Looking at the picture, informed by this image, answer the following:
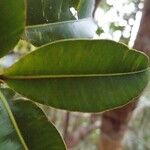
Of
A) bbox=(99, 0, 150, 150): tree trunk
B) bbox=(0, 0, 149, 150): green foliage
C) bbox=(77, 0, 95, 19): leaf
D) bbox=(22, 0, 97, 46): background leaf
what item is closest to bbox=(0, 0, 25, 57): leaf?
bbox=(0, 0, 149, 150): green foliage

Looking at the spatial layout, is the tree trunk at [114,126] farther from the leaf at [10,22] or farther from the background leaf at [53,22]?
the leaf at [10,22]

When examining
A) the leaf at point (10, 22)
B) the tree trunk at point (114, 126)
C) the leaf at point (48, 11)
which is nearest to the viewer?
the leaf at point (10, 22)

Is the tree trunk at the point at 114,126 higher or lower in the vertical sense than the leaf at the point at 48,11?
lower

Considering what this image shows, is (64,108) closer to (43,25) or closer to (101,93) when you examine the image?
(101,93)

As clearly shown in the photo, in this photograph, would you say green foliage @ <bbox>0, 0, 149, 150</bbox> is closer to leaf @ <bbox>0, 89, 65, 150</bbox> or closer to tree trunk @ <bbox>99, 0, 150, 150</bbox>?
leaf @ <bbox>0, 89, 65, 150</bbox>

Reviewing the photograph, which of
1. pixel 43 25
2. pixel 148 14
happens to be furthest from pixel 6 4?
pixel 148 14

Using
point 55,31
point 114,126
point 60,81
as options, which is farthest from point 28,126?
point 114,126

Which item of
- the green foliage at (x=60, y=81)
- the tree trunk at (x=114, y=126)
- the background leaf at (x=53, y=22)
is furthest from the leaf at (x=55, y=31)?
the tree trunk at (x=114, y=126)

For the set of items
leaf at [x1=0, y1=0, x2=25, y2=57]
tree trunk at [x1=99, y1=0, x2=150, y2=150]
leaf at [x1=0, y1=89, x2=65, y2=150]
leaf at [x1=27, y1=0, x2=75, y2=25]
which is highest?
leaf at [x1=0, y1=0, x2=25, y2=57]
